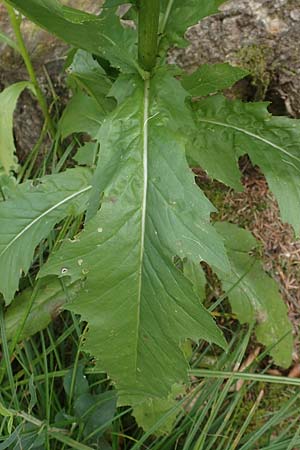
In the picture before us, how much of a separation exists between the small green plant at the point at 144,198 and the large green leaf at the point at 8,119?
0.42 meters

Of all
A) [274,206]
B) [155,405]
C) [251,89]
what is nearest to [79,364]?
[155,405]

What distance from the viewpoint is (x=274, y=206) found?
7.28 feet

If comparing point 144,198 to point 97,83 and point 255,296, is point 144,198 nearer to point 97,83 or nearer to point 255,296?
point 97,83

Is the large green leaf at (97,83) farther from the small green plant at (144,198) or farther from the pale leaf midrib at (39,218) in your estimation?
the pale leaf midrib at (39,218)

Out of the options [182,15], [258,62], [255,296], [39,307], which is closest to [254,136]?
[182,15]

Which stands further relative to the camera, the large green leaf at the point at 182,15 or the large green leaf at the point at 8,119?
the large green leaf at the point at 8,119

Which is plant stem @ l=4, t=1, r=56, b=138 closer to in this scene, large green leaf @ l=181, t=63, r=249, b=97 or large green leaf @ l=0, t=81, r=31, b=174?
large green leaf @ l=0, t=81, r=31, b=174

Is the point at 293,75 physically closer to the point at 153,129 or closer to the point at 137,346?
the point at 153,129

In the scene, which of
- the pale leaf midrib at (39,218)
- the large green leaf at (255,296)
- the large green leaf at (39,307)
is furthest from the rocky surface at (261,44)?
the large green leaf at (39,307)

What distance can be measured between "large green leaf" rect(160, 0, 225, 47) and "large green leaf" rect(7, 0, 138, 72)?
0.37 ft

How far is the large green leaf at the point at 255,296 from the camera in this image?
6.62 ft

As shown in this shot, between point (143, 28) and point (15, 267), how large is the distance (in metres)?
0.88

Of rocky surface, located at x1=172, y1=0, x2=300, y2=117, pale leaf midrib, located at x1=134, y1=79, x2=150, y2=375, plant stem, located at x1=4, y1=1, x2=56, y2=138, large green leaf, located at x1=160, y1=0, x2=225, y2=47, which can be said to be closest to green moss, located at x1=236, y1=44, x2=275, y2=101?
rocky surface, located at x1=172, y1=0, x2=300, y2=117

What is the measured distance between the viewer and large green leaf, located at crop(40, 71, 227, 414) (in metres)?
1.43
